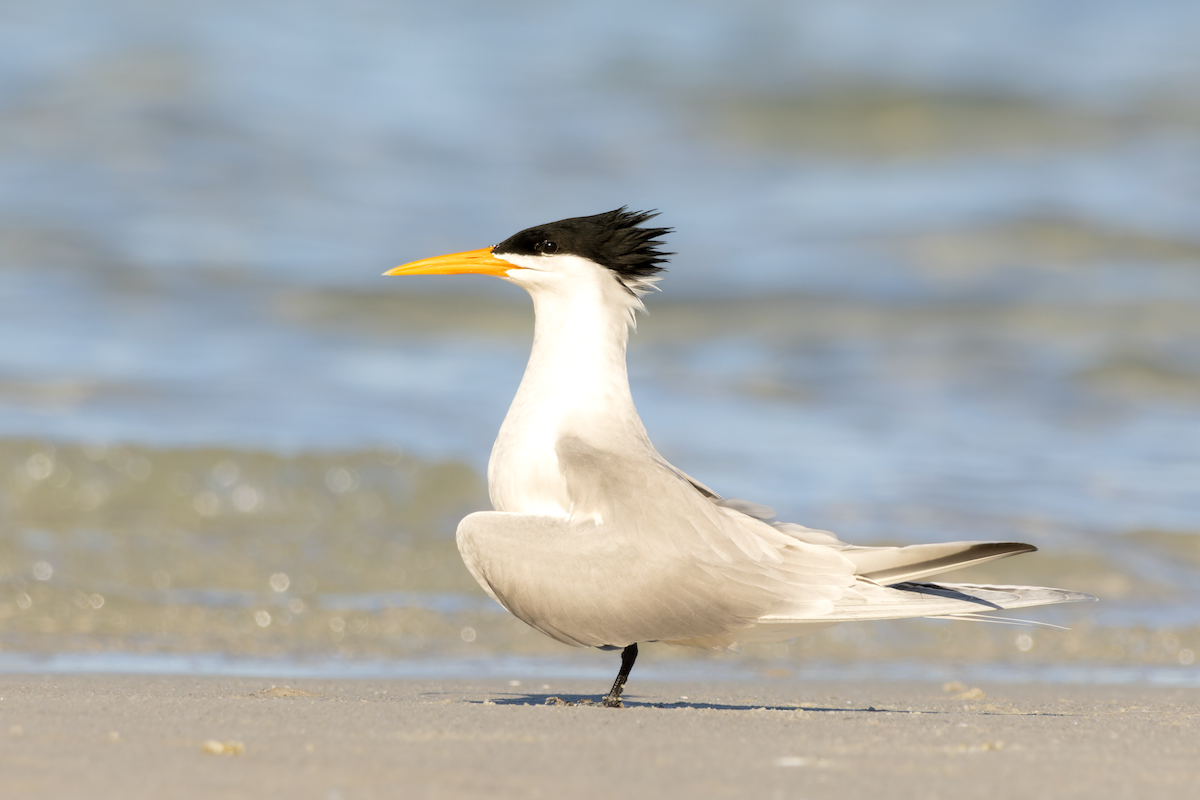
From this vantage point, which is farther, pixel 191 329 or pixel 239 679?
pixel 191 329

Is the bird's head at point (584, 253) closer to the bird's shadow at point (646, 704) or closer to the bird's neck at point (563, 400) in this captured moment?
the bird's neck at point (563, 400)

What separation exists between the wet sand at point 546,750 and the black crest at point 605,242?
1.29 meters

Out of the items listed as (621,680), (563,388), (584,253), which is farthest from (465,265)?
(621,680)

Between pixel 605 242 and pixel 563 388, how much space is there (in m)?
0.46

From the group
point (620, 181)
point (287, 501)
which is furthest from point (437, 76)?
point (287, 501)

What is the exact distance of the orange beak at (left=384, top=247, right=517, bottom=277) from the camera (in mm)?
4211

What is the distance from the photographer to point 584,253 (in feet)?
13.6

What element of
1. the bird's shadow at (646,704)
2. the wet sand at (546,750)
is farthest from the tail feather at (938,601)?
the bird's shadow at (646,704)

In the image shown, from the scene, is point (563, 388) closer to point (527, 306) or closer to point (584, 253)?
point (584, 253)

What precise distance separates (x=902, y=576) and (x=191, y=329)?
820cm

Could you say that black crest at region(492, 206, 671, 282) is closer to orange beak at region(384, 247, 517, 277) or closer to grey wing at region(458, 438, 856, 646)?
orange beak at region(384, 247, 517, 277)

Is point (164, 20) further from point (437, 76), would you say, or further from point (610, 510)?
point (610, 510)

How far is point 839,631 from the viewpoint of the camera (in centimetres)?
573

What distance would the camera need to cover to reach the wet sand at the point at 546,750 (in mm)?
2648
